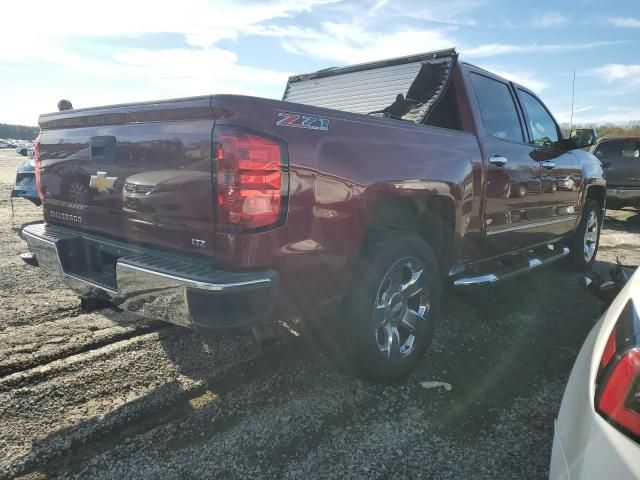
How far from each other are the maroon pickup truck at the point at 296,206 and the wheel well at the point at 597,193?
2256 millimetres

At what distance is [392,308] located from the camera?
297cm

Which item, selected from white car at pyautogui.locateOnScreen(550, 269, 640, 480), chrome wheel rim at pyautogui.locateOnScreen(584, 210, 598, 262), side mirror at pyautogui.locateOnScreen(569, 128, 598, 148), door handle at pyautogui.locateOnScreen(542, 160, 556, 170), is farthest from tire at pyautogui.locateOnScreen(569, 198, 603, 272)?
white car at pyautogui.locateOnScreen(550, 269, 640, 480)

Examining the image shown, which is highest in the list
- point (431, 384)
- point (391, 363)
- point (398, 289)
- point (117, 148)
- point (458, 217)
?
point (117, 148)

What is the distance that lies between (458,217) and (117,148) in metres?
2.21

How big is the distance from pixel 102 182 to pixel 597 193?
5.85 meters

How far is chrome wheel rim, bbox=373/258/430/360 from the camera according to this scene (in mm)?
2867

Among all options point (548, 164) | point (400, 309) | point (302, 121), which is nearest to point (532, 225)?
point (548, 164)

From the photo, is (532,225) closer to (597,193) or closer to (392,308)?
(392,308)

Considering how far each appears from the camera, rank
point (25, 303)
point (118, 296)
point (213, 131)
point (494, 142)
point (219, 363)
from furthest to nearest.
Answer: point (25, 303), point (494, 142), point (219, 363), point (118, 296), point (213, 131)

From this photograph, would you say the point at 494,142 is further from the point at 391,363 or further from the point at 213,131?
the point at 213,131

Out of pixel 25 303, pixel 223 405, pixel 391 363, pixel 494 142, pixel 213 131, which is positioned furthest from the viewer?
pixel 25 303

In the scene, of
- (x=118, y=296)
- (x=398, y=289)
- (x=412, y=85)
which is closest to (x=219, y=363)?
(x=118, y=296)

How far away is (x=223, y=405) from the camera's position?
2.71m

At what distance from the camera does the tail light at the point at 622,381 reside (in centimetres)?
124
